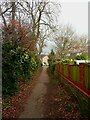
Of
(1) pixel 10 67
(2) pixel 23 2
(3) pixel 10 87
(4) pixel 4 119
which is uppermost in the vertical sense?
(2) pixel 23 2

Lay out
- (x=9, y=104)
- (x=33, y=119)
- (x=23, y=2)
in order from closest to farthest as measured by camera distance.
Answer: (x=33, y=119) < (x=9, y=104) < (x=23, y=2)

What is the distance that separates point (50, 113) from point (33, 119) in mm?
1122

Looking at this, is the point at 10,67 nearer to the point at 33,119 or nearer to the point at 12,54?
the point at 12,54

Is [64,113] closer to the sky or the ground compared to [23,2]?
closer to the ground

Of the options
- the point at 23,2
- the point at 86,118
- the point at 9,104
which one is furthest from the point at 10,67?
the point at 23,2

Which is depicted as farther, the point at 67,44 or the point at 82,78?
the point at 67,44

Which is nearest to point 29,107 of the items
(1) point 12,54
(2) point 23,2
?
(1) point 12,54

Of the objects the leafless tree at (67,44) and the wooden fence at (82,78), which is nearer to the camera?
the wooden fence at (82,78)

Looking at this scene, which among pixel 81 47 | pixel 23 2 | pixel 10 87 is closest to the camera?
pixel 10 87

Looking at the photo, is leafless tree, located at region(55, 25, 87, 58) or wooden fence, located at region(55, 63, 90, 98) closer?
wooden fence, located at region(55, 63, 90, 98)

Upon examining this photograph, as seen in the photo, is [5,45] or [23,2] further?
[23,2]

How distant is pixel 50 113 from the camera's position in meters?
9.12

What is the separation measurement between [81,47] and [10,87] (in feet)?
174

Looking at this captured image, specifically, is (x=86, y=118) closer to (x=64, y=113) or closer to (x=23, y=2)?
(x=64, y=113)
